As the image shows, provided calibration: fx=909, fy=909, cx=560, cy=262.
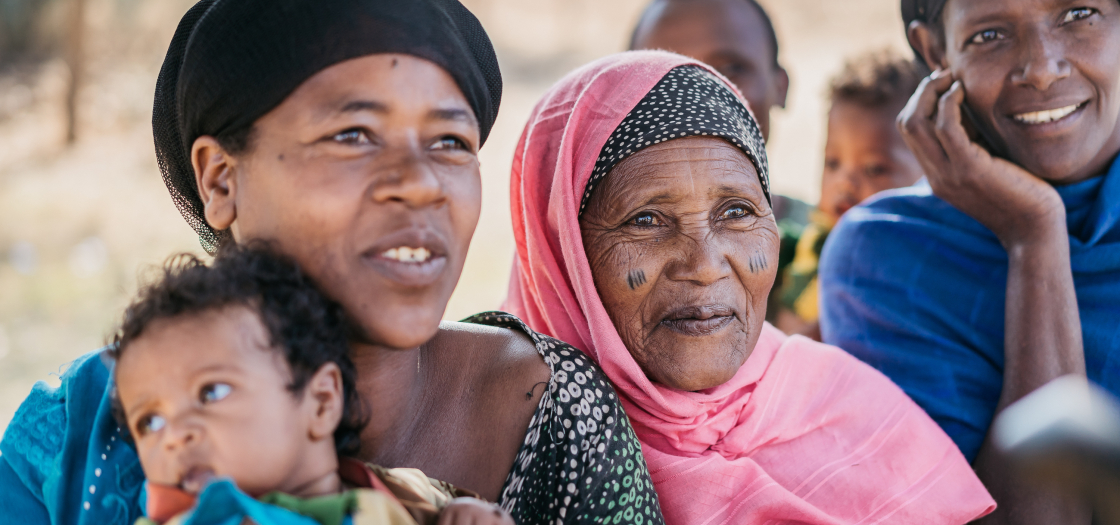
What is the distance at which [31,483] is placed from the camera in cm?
183

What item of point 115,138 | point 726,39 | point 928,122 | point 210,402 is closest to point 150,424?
point 210,402

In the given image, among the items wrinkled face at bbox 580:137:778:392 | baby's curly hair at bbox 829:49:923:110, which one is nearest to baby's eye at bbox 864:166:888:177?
baby's curly hair at bbox 829:49:923:110

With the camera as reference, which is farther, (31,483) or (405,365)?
(405,365)

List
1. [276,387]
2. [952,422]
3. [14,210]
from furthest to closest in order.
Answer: [14,210]
[952,422]
[276,387]

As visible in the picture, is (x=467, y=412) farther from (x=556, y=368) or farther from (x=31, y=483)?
(x=31, y=483)

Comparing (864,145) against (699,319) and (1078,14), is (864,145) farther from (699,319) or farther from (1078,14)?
(699,319)

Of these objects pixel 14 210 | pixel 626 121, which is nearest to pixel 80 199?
pixel 14 210

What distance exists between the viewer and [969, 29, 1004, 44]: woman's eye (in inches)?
113

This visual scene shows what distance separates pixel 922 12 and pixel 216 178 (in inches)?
99.7

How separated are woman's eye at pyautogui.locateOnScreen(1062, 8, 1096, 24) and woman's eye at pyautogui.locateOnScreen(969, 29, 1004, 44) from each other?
7.3 inches

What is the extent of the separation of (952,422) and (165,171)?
2390 mm

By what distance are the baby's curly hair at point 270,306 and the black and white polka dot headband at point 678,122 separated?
0.88 metres

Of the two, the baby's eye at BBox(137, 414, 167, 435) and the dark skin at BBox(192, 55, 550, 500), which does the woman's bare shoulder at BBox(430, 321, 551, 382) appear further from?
the baby's eye at BBox(137, 414, 167, 435)

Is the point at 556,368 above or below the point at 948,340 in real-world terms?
above
